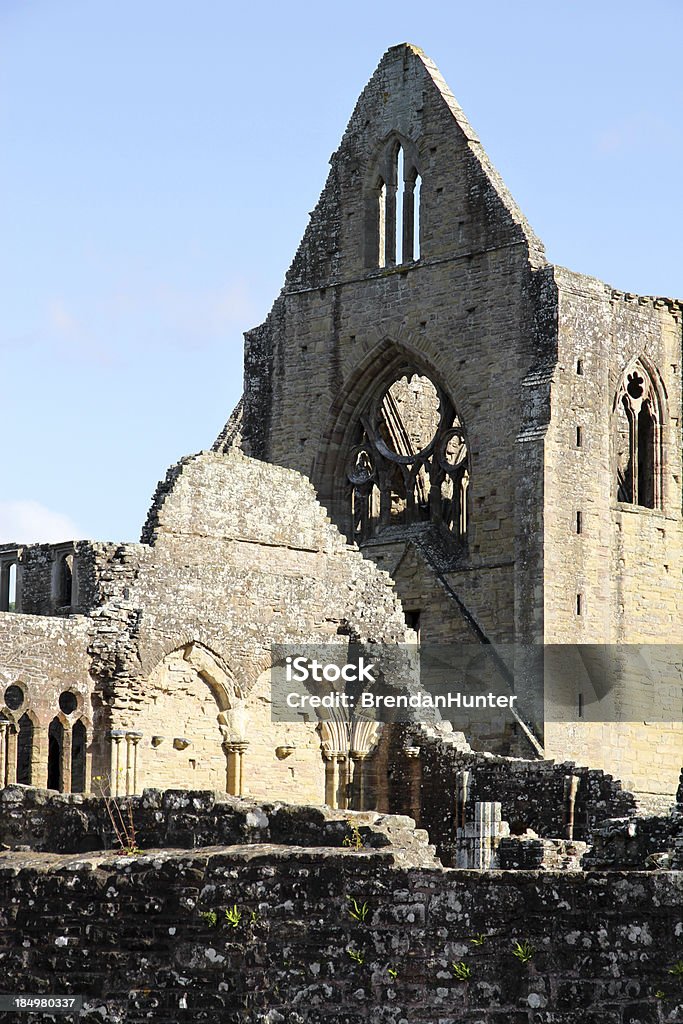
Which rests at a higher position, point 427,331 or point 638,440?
point 427,331

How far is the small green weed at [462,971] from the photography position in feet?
37.8

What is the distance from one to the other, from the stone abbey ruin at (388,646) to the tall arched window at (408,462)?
7cm

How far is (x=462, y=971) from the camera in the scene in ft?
37.8

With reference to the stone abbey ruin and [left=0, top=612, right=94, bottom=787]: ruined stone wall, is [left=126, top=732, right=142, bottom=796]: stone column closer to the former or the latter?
the stone abbey ruin

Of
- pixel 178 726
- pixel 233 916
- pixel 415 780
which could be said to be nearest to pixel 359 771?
pixel 415 780

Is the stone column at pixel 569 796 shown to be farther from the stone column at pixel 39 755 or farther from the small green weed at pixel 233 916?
the small green weed at pixel 233 916

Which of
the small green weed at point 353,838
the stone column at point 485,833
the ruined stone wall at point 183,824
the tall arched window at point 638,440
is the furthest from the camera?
the tall arched window at point 638,440

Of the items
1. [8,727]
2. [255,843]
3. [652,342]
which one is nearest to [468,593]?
[652,342]

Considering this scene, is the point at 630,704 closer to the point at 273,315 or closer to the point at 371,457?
the point at 371,457

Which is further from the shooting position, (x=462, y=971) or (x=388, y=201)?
(x=388, y=201)

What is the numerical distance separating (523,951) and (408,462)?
28.4 m

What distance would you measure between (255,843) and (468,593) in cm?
2369

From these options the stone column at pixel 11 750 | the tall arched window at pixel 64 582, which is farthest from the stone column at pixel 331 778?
the stone column at pixel 11 750

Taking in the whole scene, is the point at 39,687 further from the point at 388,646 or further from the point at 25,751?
the point at 388,646
